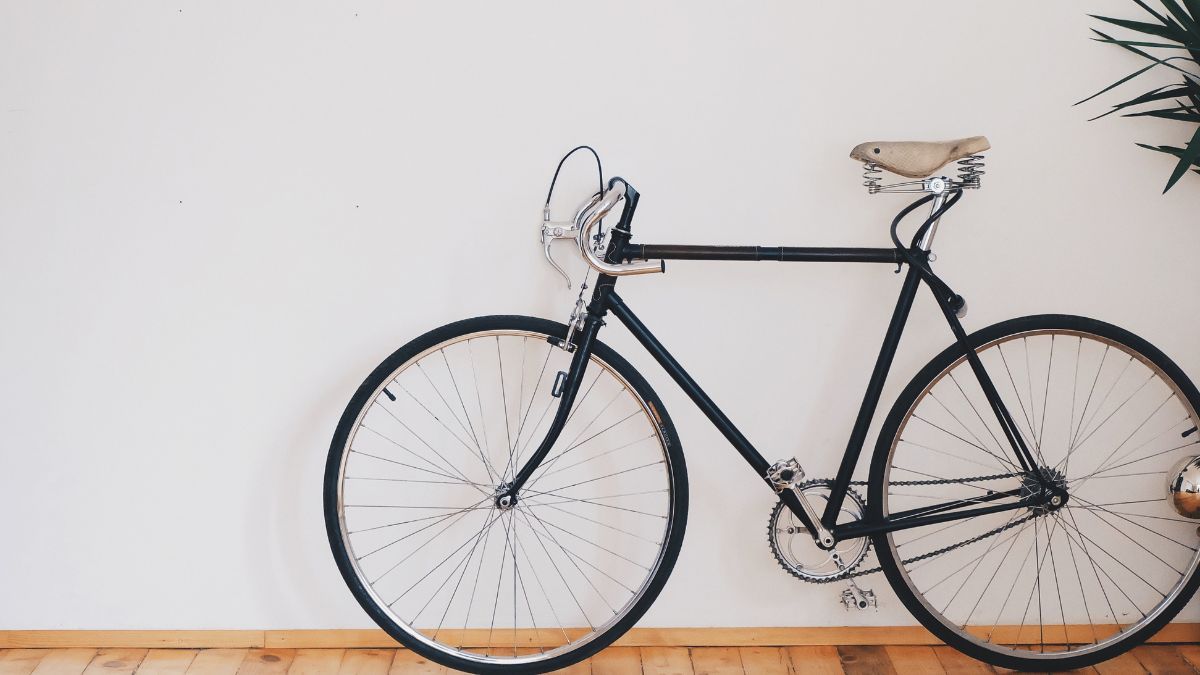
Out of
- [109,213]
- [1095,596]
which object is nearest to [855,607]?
[1095,596]

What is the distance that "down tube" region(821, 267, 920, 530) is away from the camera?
202cm

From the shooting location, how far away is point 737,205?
2113 millimetres

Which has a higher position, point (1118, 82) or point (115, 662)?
point (1118, 82)

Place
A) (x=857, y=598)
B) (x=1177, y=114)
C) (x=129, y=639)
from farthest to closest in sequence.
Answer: (x=129, y=639), (x=857, y=598), (x=1177, y=114)

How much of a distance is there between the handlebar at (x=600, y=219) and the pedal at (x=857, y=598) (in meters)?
0.88

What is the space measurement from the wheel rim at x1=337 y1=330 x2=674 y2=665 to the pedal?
16.7 inches

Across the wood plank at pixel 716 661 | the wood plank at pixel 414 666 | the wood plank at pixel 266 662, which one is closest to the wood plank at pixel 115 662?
the wood plank at pixel 266 662

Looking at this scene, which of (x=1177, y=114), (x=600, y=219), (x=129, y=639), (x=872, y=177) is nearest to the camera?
(x=600, y=219)

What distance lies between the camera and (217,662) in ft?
7.49

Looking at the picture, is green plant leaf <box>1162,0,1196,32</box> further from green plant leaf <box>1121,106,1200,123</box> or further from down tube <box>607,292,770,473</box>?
down tube <box>607,292,770,473</box>

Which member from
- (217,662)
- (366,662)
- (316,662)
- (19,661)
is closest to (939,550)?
(366,662)

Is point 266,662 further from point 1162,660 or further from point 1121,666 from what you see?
point 1162,660

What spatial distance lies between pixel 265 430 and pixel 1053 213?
1745 millimetres

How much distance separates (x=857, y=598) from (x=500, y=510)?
80 cm
